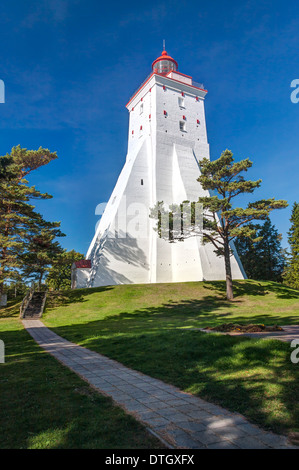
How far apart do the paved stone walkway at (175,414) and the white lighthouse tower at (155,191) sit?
2228 centimetres

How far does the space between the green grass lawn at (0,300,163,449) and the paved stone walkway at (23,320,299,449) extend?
10.5 inches

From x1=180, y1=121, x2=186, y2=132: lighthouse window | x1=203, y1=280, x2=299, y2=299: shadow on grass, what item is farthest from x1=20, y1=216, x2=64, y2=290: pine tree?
x1=180, y1=121, x2=186, y2=132: lighthouse window

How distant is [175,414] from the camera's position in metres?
4.15

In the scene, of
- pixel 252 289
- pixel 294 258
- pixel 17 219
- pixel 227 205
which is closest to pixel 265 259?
pixel 294 258

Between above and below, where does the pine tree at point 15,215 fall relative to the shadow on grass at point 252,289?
above

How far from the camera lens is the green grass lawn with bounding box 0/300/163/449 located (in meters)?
3.38

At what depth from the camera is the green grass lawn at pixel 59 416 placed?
133 inches

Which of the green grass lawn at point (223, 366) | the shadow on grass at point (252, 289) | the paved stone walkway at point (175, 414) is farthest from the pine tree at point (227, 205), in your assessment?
the paved stone walkway at point (175, 414)

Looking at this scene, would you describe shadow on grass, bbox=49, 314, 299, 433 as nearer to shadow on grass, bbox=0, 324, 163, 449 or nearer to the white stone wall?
shadow on grass, bbox=0, 324, 163, 449

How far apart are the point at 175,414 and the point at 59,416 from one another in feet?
5.77

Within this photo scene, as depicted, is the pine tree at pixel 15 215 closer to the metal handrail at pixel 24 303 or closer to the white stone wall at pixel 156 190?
the metal handrail at pixel 24 303

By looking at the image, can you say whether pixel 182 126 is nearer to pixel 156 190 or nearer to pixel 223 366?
pixel 156 190
